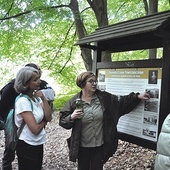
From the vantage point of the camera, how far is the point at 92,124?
9.77ft

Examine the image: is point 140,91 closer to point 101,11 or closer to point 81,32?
point 101,11

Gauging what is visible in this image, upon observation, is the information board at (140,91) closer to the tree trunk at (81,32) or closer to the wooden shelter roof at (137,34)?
the wooden shelter roof at (137,34)

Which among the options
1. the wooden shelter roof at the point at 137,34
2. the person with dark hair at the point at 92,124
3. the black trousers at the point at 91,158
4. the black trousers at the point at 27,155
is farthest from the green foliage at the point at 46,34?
the black trousers at the point at 27,155

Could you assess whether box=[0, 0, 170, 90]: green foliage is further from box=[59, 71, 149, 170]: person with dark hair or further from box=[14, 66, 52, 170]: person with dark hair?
box=[14, 66, 52, 170]: person with dark hair

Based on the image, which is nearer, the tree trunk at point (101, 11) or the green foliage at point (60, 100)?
the tree trunk at point (101, 11)

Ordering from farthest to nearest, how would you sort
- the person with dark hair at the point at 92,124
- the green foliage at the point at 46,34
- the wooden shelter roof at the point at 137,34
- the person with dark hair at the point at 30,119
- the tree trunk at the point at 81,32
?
the green foliage at the point at 46,34
the tree trunk at the point at 81,32
the person with dark hair at the point at 92,124
the wooden shelter roof at the point at 137,34
the person with dark hair at the point at 30,119

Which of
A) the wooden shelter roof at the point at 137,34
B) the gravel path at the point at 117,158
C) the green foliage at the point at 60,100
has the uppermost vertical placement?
the wooden shelter roof at the point at 137,34

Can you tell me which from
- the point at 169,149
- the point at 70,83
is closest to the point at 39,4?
the point at 70,83

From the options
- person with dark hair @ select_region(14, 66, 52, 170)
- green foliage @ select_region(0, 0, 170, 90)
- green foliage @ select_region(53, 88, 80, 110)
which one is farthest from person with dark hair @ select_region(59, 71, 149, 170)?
green foliage @ select_region(53, 88, 80, 110)

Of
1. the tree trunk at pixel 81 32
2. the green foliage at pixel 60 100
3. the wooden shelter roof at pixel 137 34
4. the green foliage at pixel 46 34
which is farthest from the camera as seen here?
the green foliage at pixel 60 100

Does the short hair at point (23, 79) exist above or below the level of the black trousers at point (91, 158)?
above

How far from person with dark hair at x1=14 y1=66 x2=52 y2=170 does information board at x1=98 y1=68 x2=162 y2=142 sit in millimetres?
1167

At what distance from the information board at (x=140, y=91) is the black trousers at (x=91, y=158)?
21.7 inches

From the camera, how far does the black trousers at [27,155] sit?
8.63 feet
